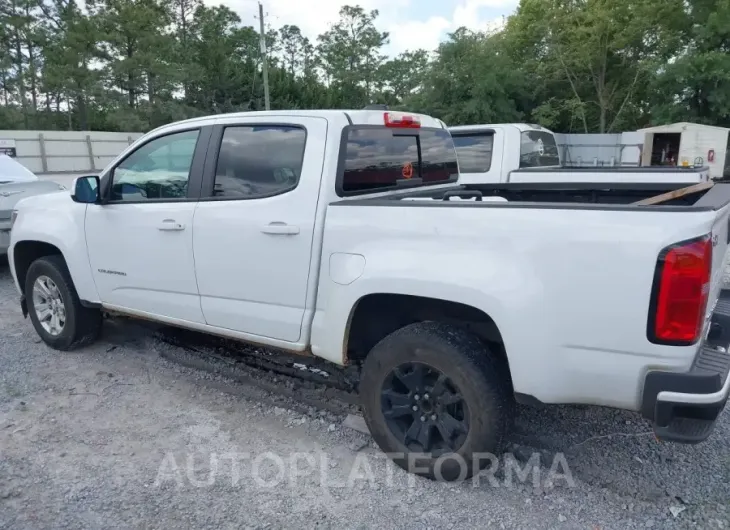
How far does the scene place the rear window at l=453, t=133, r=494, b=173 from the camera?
7379mm

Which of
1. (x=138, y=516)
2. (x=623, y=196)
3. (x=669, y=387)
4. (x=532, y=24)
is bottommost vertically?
(x=138, y=516)

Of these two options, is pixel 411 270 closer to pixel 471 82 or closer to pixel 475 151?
pixel 475 151

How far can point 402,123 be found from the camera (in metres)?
3.71

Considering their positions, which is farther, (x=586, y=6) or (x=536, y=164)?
(x=586, y=6)

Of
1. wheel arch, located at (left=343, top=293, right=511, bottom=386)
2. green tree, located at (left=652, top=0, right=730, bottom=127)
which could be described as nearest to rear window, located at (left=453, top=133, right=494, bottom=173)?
wheel arch, located at (left=343, top=293, right=511, bottom=386)

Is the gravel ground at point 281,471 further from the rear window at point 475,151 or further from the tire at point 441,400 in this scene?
the rear window at point 475,151

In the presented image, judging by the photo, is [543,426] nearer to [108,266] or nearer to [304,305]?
[304,305]

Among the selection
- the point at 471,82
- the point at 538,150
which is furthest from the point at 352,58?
the point at 538,150

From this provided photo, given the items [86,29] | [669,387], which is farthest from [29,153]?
[669,387]

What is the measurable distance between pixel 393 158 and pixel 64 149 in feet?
98.3

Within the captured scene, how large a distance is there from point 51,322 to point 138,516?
276cm

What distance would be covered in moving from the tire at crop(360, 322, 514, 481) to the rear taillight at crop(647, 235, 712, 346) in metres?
0.79

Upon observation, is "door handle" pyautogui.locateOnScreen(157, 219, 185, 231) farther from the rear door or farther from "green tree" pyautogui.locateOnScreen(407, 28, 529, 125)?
"green tree" pyautogui.locateOnScreen(407, 28, 529, 125)

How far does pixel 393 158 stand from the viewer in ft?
12.0
